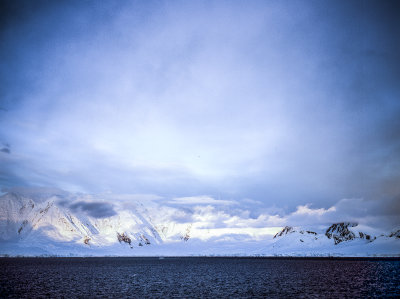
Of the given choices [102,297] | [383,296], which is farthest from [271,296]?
[102,297]

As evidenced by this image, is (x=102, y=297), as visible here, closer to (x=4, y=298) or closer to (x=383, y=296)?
(x=4, y=298)

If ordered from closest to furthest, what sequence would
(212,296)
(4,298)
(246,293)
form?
1. (4,298)
2. (212,296)
3. (246,293)

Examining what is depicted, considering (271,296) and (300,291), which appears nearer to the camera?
(271,296)

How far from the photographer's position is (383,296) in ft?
229

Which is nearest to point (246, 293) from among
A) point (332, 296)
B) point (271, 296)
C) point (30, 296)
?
point (271, 296)

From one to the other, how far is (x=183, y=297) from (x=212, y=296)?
6711mm

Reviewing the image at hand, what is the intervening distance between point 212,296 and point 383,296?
39.3 meters

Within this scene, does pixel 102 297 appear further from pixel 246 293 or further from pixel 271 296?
pixel 271 296

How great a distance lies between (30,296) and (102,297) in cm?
1608

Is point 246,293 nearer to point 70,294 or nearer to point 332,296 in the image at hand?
point 332,296

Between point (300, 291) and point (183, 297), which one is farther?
point (300, 291)

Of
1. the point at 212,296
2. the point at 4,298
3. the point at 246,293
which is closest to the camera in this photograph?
the point at 4,298

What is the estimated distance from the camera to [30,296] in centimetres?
6869

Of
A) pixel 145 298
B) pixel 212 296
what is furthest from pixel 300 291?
pixel 145 298
